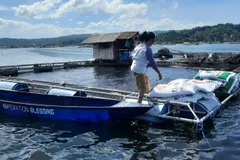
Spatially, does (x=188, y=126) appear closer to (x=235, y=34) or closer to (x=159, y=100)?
(x=159, y=100)

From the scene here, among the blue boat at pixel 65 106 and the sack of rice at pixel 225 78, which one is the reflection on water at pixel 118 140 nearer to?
the blue boat at pixel 65 106

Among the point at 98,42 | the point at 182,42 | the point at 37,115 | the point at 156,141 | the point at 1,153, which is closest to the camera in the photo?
the point at 1,153

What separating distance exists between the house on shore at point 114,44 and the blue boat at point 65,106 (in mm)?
25780

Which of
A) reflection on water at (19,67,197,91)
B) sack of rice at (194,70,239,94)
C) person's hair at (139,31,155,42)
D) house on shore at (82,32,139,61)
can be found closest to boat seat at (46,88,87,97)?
person's hair at (139,31,155,42)

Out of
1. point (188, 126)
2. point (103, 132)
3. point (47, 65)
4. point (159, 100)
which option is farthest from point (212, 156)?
point (47, 65)

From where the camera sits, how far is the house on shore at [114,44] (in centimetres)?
3878

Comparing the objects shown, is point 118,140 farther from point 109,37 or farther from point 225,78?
point 109,37

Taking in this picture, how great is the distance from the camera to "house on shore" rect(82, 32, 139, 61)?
3878cm

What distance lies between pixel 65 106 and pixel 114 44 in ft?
96.5

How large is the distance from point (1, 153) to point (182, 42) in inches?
7427

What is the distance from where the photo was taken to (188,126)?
33.3ft

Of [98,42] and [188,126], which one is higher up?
[98,42]

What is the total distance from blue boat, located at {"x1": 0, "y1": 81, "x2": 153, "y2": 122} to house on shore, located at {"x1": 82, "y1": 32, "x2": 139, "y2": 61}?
84.6 feet

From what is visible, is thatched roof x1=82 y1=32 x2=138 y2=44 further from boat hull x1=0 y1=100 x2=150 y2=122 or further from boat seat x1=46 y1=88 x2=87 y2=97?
boat hull x1=0 y1=100 x2=150 y2=122
